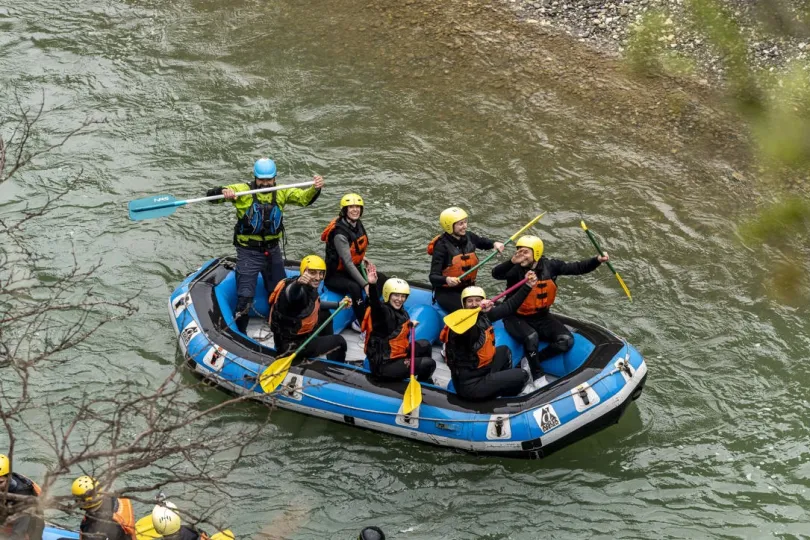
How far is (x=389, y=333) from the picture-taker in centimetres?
792

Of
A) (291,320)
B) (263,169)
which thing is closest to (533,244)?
(291,320)

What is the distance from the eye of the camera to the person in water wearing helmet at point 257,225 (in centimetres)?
870

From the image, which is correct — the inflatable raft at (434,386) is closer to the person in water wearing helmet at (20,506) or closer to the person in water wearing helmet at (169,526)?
the person in water wearing helmet at (169,526)

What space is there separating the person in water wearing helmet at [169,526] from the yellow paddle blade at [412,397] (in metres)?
2.03

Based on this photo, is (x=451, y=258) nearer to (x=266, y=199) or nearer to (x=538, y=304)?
(x=538, y=304)

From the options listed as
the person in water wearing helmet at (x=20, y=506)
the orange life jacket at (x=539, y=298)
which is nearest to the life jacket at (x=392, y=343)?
the orange life jacket at (x=539, y=298)

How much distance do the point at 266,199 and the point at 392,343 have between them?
1928 millimetres

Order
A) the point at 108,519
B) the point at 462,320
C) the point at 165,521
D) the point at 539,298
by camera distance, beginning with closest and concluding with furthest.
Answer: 1. the point at 108,519
2. the point at 165,521
3. the point at 462,320
4. the point at 539,298

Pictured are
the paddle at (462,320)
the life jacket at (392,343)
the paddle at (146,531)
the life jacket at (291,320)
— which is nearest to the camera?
the paddle at (146,531)

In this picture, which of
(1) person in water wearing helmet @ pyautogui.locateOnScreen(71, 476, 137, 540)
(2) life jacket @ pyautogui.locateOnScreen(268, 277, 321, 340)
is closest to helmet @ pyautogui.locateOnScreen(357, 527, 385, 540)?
(1) person in water wearing helmet @ pyautogui.locateOnScreen(71, 476, 137, 540)

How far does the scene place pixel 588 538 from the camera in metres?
7.48

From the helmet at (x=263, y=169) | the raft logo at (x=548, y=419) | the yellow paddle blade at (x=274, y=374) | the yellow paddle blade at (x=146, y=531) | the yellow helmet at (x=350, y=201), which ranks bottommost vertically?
the yellow paddle blade at (x=146, y=531)

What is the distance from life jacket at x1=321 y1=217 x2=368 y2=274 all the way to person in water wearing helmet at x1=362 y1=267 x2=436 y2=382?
0.83 m

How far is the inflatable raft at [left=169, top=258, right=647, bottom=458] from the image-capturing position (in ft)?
25.1
